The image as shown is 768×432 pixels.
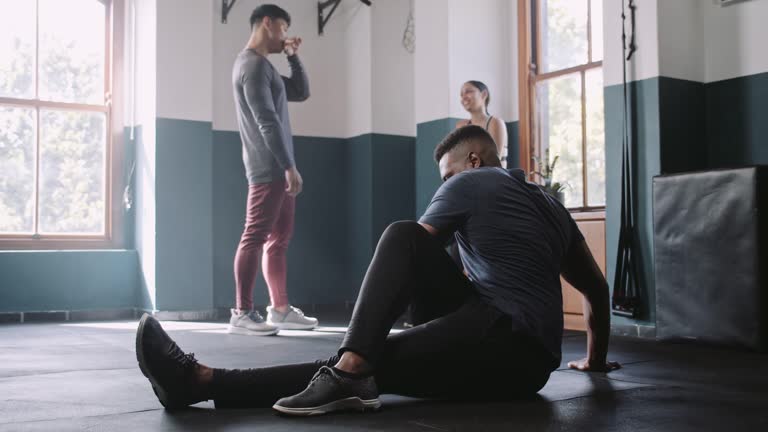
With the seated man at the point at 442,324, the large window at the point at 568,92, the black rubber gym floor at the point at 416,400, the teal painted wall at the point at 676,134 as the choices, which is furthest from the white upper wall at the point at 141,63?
the seated man at the point at 442,324

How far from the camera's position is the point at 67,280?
5.50 m

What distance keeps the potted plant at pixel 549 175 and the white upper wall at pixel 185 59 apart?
7.52 feet

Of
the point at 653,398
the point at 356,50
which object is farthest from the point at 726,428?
the point at 356,50

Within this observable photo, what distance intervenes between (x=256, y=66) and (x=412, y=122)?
218cm

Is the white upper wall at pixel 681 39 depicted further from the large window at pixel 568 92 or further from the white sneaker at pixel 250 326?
the white sneaker at pixel 250 326

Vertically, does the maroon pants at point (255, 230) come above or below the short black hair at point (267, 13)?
below

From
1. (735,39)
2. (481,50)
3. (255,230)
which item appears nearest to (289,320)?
(255,230)

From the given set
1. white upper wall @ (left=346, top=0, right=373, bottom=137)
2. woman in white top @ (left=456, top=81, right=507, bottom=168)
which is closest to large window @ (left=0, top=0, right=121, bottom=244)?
white upper wall @ (left=346, top=0, right=373, bottom=137)

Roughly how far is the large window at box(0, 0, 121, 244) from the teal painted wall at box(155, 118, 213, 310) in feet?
1.85

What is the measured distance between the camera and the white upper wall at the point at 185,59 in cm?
552

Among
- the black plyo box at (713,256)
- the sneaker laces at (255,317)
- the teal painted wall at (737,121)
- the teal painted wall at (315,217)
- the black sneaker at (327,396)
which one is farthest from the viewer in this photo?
the teal painted wall at (315,217)

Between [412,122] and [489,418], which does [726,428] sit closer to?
[489,418]

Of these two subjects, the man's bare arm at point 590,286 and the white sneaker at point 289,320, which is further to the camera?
the white sneaker at point 289,320

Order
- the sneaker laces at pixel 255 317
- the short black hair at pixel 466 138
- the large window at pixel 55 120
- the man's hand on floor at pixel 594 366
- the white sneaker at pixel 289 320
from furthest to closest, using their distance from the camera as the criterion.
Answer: the large window at pixel 55 120
the white sneaker at pixel 289 320
the sneaker laces at pixel 255 317
the man's hand on floor at pixel 594 366
the short black hair at pixel 466 138
